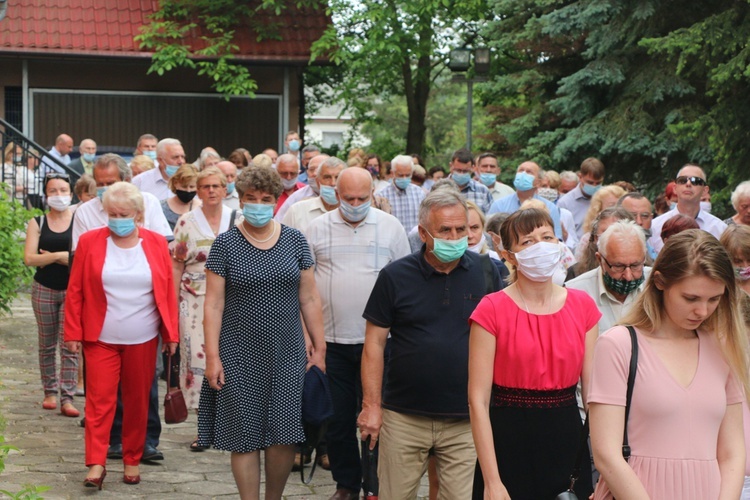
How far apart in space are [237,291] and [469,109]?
14.5 m

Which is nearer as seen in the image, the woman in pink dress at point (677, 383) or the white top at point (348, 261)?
the woman in pink dress at point (677, 383)

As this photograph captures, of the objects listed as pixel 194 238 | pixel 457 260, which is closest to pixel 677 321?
pixel 457 260

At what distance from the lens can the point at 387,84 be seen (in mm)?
29266

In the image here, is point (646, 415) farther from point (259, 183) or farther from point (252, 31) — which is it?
point (252, 31)

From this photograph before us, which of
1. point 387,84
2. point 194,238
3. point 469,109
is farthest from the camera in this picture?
point 387,84

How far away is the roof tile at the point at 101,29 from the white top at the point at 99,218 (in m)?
13.9

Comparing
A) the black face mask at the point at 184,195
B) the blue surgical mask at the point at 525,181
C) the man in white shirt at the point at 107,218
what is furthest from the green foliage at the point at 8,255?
the blue surgical mask at the point at 525,181

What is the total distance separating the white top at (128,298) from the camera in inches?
324

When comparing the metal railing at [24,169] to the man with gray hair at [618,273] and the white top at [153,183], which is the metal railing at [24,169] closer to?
the white top at [153,183]

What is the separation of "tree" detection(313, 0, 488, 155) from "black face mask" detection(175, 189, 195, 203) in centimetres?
1268

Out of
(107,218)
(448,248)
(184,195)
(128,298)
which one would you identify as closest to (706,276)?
(448,248)

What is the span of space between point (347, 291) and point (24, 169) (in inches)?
455

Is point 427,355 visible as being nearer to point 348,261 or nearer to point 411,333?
point 411,333

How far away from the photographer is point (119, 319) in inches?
324
